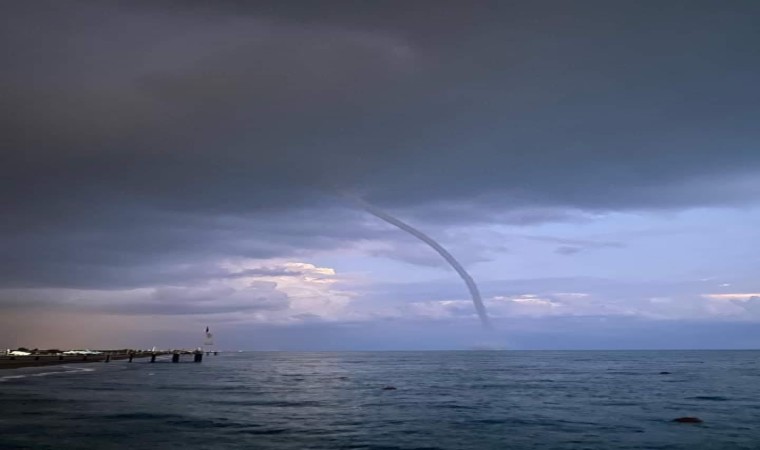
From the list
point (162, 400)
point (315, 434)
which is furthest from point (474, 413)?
point (162, 400)

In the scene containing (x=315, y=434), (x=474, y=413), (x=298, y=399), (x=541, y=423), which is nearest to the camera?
(x=315, y=434)

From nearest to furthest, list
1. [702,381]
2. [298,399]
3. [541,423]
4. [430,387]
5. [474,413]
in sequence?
[541,423]
[474,413]
[298,399]
[430,387]
[702,381]

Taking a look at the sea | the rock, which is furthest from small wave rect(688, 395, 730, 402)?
the rock

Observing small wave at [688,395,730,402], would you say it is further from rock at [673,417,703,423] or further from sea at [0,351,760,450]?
rock at [673,417,703,423]

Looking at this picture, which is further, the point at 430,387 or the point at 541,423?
the point at 430,387

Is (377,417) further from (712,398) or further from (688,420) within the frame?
(712,398)

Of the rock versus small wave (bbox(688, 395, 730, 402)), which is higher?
small wave (bbox(688, 395, 730, 402))

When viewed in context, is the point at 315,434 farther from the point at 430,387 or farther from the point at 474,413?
the point at 430,387

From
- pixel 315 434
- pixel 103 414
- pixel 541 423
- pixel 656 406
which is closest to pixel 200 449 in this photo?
pixel 315 434

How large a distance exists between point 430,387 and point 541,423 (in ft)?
133

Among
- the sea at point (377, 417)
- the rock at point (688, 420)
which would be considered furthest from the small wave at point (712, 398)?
the rock at point (688, 420)

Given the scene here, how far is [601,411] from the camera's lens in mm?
58281

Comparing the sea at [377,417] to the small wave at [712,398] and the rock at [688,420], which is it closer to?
the small wave at [712,398]

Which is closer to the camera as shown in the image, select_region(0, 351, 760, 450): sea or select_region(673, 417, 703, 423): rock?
select_region(0, 351, 760, 450): sea
